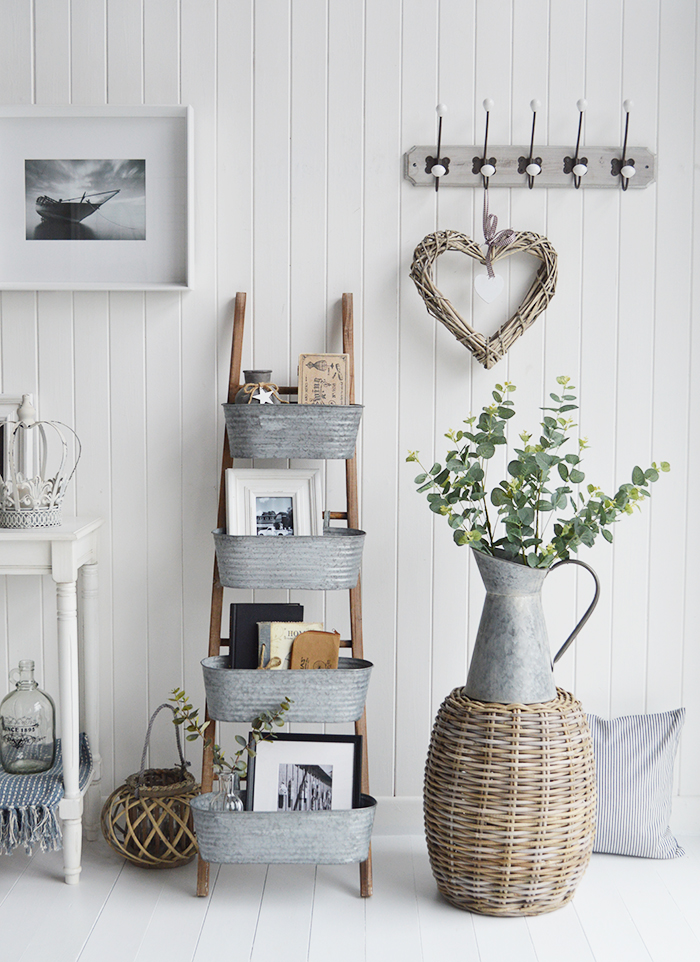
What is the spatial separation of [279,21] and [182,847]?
2019mm

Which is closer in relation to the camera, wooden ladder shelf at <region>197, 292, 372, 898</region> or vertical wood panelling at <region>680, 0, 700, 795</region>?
wooden ladder shelf at <region>197, 292, 372, 898</region>

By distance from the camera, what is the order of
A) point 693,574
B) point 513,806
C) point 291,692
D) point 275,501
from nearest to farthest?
1. point 513,806
2. point 291,692
3. point 275,501
4. point 693,574

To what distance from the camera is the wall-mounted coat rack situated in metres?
2.23

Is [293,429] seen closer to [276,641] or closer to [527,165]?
[276,641]

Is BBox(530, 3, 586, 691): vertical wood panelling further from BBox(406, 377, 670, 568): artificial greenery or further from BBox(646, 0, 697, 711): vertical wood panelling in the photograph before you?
BBox(406, 377, 670, 568): artificial greenery

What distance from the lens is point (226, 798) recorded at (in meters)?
1.95

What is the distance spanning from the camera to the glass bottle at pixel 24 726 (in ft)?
7.11

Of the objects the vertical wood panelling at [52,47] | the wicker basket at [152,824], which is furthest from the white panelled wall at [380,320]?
the wicker basket at [152,824]

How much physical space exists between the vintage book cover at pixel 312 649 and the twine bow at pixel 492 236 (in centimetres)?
97

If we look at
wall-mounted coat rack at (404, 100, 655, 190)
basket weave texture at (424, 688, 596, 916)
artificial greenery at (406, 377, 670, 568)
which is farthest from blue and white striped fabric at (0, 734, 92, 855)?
wall-mounted coat rack at (404, 100, 655, 190)

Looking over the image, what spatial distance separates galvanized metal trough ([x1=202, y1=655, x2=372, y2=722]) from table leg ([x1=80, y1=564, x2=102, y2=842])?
42 cm

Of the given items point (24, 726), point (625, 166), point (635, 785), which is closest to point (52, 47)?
point (625, 166)

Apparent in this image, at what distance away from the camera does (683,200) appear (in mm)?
2273

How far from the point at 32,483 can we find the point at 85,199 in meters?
0.74
